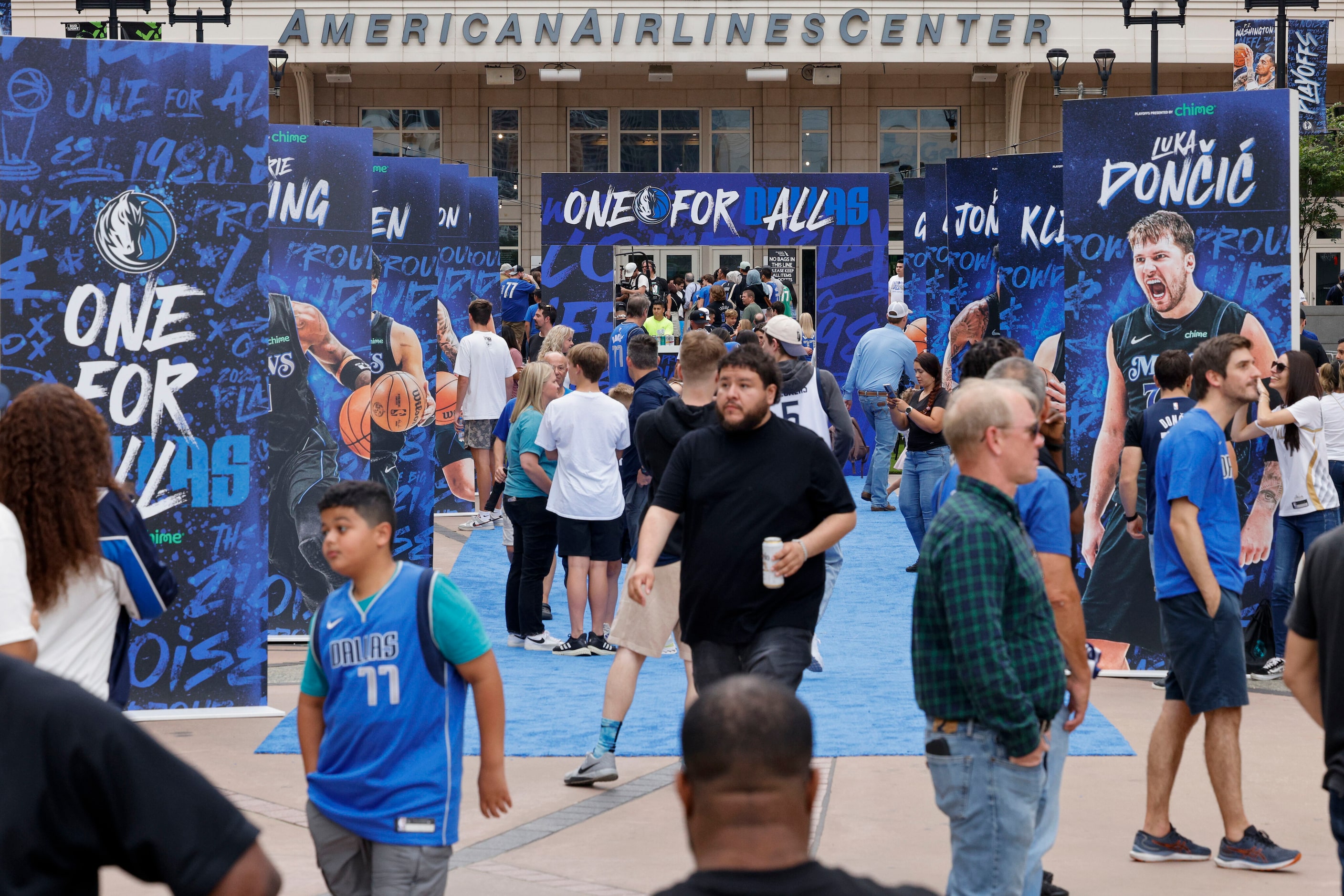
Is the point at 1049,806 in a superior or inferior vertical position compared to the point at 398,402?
inferior

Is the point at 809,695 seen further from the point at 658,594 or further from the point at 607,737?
the point at 607,737

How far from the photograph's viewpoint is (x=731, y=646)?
16.9 feet

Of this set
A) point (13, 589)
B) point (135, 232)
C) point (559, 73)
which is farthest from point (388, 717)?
point (559, 73)

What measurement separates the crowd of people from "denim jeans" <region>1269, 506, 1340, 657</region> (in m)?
1.42

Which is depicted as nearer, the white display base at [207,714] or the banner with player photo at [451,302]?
the white display base at [207,714]

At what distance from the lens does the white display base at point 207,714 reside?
751 centimetres

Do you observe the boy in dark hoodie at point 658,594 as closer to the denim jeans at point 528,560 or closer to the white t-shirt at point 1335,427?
the denim jeans at point 528,560

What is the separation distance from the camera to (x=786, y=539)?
16.7 feet

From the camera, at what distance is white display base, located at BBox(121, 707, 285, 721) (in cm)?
751

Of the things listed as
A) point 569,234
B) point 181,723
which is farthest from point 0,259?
point 569,234

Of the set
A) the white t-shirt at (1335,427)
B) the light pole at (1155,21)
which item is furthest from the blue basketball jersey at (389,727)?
the light pole at (1155,21)

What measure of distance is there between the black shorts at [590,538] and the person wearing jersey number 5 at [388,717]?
516 centimetres

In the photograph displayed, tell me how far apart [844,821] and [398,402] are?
5417 mm

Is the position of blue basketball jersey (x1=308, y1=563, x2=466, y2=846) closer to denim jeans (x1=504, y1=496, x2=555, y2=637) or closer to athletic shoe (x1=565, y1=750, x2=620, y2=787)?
athletic shoe (x1=565, y1=750, x2=620, y2=787)
